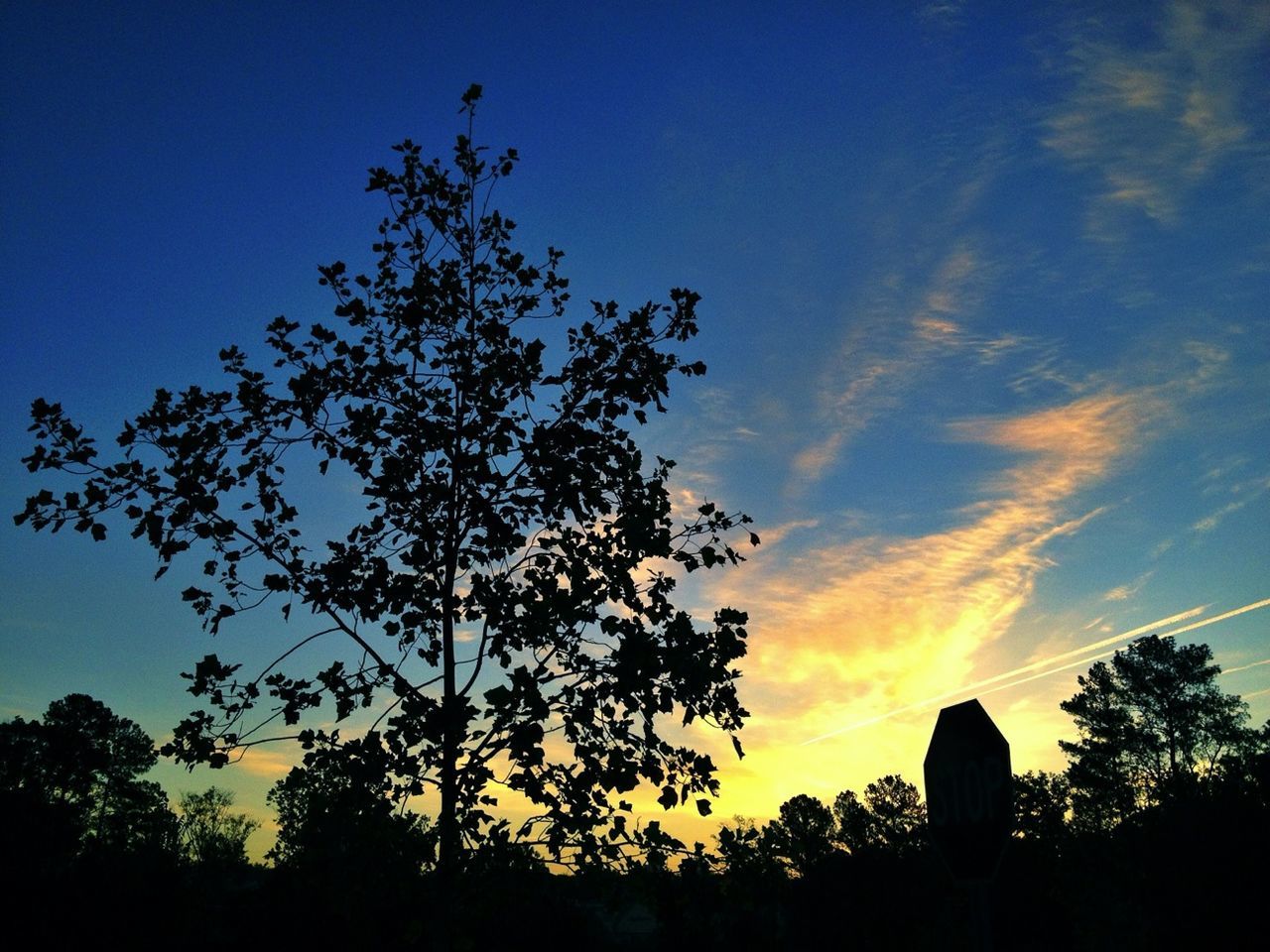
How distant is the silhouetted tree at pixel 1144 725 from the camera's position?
6281 centimetres

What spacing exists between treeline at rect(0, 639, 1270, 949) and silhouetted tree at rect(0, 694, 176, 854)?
0.21 metres

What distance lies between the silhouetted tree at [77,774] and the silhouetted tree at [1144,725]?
63.4m

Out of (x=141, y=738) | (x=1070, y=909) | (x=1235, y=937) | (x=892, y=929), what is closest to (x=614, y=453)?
(x=1235, y=937)

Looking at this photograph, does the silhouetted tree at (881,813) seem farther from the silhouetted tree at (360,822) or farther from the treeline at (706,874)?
the silhouetted tree at (360,822)

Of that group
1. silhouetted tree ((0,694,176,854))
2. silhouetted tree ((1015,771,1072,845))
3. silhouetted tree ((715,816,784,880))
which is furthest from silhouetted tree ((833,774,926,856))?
silhouetted tree ((715,816,784,880))

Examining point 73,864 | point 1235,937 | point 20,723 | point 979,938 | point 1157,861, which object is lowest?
point 1235,937

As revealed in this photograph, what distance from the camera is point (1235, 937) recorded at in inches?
1096

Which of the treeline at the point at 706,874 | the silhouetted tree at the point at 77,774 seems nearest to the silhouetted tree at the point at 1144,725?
the treeline at the point at 706,874

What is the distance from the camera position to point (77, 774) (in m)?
49.5

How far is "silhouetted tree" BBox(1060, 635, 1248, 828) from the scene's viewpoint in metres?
62.8

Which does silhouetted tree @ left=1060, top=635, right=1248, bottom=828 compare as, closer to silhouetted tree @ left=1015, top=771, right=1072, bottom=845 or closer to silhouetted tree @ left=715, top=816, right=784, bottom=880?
silhouetted tree @ left=1015, top=771, right=1072, bottom=845

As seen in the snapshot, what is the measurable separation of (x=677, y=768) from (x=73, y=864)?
28681mm

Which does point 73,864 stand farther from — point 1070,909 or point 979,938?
point 1070,909

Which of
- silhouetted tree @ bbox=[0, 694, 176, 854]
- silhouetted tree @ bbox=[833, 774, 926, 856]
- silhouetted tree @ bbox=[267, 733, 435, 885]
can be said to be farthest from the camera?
silhouetted tree @ bbox=[833, 774, 926, 856]
